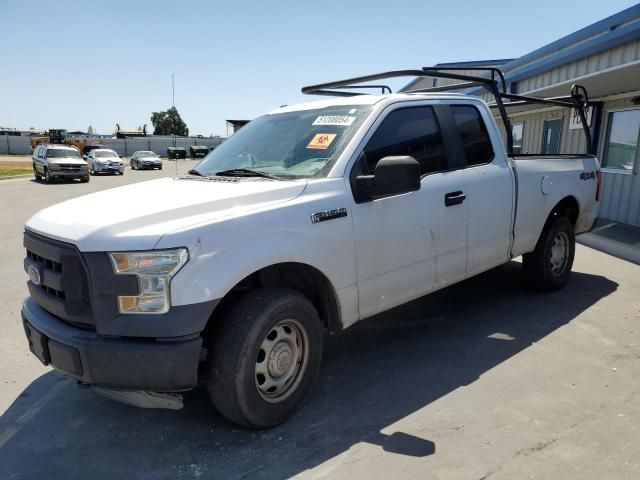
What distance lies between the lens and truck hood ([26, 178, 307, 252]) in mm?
2623

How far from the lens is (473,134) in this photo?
4590 mm

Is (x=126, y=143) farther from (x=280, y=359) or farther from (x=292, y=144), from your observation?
(x=280, y=359)

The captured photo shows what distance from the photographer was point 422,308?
5.32 meters

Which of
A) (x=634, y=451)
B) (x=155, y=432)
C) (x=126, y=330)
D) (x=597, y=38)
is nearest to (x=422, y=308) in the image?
(x=634, y=451)

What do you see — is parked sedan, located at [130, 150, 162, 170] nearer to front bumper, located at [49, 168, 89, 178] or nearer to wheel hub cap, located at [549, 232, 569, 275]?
front bumper, located at [49, 168, 89, 178]

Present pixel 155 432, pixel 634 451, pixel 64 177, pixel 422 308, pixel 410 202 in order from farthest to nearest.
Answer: pixel 64 177
pixel 422 308
pixel 410 202
pixel 155 432
pixel 634 451

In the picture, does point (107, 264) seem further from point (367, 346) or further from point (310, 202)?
point (367, 346)

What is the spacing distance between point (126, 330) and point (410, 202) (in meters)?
2.14

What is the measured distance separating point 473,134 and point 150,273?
3.24 meters

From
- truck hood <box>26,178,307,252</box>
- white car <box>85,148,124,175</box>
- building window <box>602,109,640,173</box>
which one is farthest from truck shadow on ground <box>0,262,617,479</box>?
white car <box>85,148,124,175</box>

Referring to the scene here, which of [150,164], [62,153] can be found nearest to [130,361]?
[62,153]

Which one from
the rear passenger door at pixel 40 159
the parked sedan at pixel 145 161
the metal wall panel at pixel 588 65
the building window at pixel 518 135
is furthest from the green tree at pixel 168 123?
the metal wall panel at pixel 588 65

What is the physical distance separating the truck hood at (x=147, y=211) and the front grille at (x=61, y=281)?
7 cm

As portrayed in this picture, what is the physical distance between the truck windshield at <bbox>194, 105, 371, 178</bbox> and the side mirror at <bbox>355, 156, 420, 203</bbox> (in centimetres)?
28
